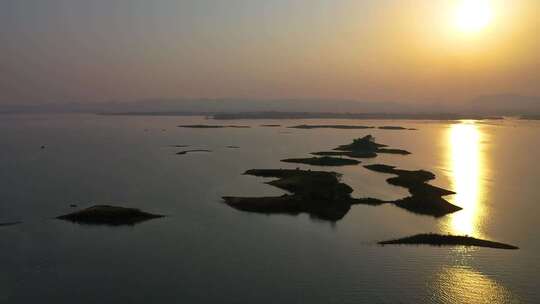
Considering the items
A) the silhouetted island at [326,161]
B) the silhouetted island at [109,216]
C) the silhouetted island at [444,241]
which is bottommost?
the silhouetted island at [444,241]

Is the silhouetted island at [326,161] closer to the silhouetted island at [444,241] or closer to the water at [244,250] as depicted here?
the water at [244,250]

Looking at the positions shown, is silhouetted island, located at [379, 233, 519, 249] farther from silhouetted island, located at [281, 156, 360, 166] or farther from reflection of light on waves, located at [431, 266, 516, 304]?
silhouetted island, located at [281, 156, 360, 166]

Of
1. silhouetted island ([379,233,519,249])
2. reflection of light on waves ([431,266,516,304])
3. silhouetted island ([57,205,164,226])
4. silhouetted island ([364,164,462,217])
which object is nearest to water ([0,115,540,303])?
reflection of light on waves ([431,266,516,304])

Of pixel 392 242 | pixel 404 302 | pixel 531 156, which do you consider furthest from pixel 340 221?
pixel 531 156

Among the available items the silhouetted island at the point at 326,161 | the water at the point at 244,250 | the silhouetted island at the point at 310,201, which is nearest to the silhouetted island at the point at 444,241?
the water at the point at 244,250

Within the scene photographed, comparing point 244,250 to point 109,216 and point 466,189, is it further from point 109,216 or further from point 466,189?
point 466,189

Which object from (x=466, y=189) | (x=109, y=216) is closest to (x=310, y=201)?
(x=109, y=216)
